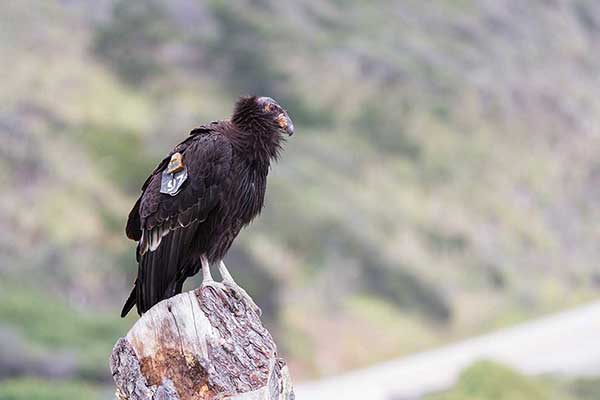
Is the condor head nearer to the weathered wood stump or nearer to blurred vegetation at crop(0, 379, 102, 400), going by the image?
the weathered wood stump

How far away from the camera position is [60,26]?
32.6 meters

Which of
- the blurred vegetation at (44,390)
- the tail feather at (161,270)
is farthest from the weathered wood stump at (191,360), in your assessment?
the blurred vegetation at (44,390)

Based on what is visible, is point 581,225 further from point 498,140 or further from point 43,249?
point 43,249

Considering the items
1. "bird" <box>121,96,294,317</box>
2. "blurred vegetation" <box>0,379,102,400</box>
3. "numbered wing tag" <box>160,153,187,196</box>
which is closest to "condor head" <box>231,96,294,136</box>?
"bird" <box>121,96,294,317</box>

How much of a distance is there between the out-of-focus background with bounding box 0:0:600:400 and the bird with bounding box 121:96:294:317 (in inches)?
364

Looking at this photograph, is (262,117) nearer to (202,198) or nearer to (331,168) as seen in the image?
(202,198)

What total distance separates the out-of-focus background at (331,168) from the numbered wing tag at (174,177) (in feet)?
32.0

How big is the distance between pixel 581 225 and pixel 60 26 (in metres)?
15.7

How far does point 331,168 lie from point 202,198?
78.1 ft

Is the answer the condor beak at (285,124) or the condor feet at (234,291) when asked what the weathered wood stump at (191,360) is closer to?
the condor feet at (234,291)

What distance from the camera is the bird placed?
743 centimetres

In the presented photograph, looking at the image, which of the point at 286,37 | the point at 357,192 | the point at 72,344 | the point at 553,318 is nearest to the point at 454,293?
the point at 553,318

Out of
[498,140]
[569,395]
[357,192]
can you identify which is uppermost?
[498,140]

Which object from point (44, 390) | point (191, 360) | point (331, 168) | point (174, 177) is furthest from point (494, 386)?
point (331, 168)
